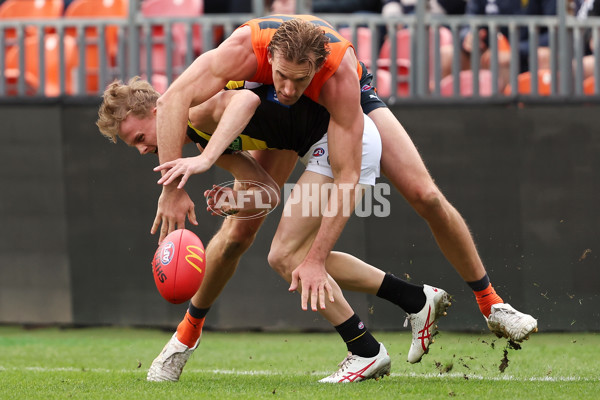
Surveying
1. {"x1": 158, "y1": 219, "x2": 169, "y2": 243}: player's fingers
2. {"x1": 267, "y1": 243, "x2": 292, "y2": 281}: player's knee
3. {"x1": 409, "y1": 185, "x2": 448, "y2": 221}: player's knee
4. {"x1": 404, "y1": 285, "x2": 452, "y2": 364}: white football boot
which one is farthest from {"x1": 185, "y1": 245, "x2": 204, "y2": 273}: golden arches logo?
{"x1": 404, "y1": 285, "x2": 452, "y2": 364}: white football boot

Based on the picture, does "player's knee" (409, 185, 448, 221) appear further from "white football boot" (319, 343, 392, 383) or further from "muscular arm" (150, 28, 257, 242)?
"muscular arm" (150, 28, 257, 242)

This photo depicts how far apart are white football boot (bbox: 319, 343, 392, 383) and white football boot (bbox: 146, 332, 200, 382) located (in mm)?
828

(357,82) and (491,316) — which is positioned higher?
(357,82)

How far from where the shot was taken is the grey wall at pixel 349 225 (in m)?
7.55

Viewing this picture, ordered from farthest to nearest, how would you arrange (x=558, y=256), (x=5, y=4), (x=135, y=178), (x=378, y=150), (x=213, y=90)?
(x=5, y=4), (x=135, y=178), (x=558, y=256), (x=378, y=150), (x=213, y=90)

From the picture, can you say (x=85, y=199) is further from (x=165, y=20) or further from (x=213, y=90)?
(x=213, y=90)

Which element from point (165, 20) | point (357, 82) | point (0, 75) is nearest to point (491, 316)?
point (357, 82)

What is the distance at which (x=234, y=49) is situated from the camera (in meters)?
4.59

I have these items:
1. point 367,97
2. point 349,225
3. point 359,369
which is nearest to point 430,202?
point 367,97

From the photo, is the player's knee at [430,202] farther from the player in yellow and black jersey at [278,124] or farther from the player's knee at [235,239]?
the player's knee at [235,239]

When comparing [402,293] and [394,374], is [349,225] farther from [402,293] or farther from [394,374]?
[402,293]

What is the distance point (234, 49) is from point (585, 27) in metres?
4.76

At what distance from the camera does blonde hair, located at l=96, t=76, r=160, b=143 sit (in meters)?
4.93

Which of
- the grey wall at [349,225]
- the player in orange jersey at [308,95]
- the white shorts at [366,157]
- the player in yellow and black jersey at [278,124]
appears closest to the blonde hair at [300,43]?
the player in orange jersey at [308,95]
